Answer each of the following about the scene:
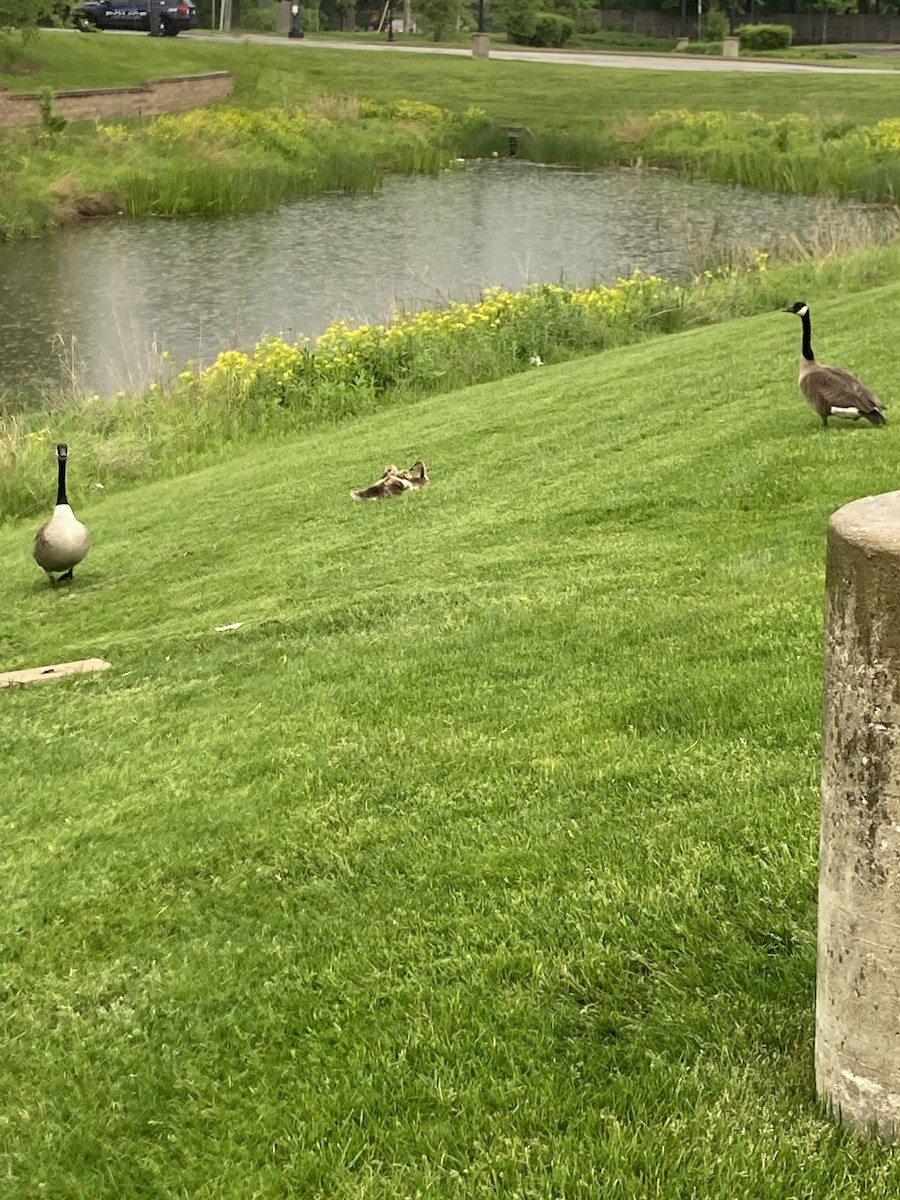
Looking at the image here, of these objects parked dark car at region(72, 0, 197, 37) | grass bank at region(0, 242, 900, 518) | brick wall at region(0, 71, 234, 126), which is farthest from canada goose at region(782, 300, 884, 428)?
parked dark car at region(72, 0, 197, 37)

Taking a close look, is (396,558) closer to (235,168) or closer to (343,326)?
(343,326)

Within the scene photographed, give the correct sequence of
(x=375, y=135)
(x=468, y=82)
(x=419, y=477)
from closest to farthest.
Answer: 1. (x=419, y=477)
2. (x=375, y=135)
3. (x=468, y=82)

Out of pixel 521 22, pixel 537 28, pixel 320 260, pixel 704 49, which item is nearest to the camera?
pixel 320 260

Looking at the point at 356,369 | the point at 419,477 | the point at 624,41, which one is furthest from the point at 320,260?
the point at 624,41

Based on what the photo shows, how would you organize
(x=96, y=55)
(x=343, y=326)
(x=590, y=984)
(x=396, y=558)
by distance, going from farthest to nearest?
1. (x=96, y=55)
2. (x=343, y=326)
3. (x=396, y=558)
4. (x=590, y=984)

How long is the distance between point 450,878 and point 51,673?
14.7ft

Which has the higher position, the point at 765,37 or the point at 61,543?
the point at 765,37

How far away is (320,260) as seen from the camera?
95.9ft

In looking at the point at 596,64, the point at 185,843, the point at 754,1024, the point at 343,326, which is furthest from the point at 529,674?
the point at 596,64

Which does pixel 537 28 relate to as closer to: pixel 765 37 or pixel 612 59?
pixel 765 37

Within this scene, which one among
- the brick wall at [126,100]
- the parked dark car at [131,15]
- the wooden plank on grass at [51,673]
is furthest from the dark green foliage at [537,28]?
the wooden plank on grass at [51,673]

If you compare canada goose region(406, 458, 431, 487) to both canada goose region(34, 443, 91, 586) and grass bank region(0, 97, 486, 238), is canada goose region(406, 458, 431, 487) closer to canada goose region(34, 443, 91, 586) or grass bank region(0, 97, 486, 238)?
canada goose region(34, 443, 91, 586)

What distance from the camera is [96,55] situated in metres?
53.5

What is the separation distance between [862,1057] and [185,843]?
2738 millimetres
